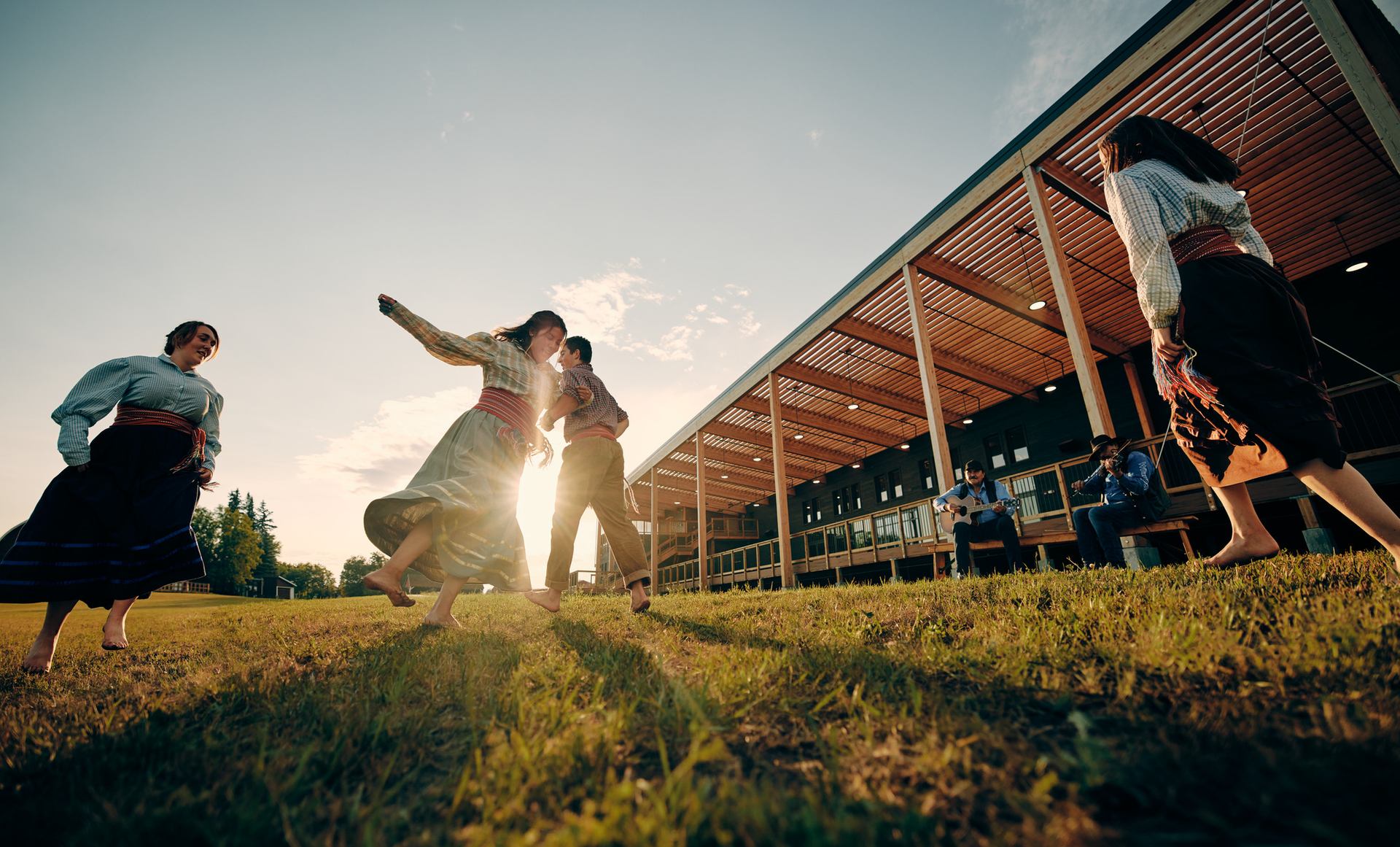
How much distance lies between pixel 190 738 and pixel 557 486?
113 inches

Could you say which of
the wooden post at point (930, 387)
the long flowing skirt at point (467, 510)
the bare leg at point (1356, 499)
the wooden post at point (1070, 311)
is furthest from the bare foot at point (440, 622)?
the wooden post at point (1070, 311)

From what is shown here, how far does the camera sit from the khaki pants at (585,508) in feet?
13.6

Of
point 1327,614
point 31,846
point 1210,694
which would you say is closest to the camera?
point 31,846

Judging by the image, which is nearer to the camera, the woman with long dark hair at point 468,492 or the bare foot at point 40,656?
the bare foot at point 40,656

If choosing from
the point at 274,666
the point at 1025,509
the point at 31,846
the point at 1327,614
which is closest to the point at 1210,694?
the point at 1327,614

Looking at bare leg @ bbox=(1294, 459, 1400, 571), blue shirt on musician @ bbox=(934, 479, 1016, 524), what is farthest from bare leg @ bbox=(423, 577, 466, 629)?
blue shirt on musician @ bbox=(934, 479, 1016, 524)

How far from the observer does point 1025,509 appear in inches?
572

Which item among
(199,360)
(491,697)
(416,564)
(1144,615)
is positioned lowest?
(491,697)

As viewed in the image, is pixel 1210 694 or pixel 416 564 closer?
pixel 1210 694

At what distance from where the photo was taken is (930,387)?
334 inches

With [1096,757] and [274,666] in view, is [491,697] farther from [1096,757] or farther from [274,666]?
[1096,757]

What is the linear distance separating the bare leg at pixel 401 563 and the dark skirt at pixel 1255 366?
13.0 feet

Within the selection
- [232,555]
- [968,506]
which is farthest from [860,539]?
[232,555]

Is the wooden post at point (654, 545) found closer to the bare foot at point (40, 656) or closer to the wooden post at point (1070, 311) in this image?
the wooden post at point (1070, 311)
